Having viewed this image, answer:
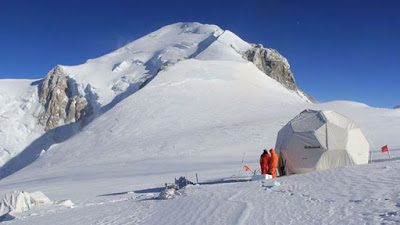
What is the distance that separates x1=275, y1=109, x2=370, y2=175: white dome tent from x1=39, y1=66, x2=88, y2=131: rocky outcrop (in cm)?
5989

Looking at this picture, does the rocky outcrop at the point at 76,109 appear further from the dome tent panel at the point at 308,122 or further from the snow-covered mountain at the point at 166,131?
the dome tent panel at the point at 308,122

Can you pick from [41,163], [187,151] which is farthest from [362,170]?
[41,163]

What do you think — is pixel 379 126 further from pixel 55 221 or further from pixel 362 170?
pixel 55 221

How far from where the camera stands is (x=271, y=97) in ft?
162

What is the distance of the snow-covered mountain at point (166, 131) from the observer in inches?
387

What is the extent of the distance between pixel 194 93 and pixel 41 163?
21505 mm

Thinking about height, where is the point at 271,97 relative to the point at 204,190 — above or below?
above

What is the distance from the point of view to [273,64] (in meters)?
84.6

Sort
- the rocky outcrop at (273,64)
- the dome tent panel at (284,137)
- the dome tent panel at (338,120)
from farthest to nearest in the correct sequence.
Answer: the rocky outcrop at (273,64) < the dome tent panel at (284,137) < the dome tent panel at (338,120)

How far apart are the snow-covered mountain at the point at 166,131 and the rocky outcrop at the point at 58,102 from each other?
0.71 ft

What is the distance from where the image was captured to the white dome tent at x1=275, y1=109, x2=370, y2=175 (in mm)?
13953

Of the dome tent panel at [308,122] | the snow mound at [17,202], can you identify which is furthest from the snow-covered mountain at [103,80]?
the snow mound at [17,202]

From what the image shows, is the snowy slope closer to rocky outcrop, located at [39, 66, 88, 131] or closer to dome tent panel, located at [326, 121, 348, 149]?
rocky outcrop, located at [39, 66, 88, 131]

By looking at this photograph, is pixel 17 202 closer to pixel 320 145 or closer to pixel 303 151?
pixel 303 151
